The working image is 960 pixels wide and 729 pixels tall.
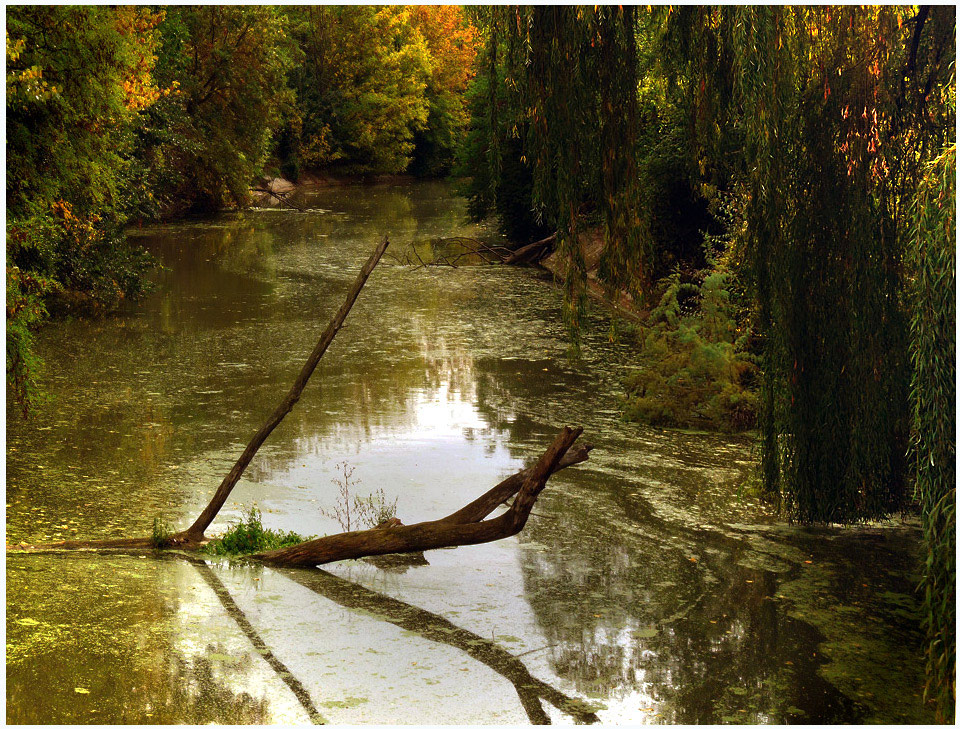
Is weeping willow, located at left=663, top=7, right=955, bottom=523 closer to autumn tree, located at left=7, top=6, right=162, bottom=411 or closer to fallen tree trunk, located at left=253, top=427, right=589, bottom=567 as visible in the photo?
fallen tree trunk, located at left=253, top=427, right=589, bottom=567

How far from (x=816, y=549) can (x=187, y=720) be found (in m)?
5.79

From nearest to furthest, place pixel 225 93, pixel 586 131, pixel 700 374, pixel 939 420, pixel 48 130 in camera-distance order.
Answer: pixel 939 420 → pixel 586 131 → pixel 48 130 → pixel 700 374 → pixel 225 93

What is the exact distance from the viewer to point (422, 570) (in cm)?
880

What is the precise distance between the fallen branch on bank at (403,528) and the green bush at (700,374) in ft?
19.7

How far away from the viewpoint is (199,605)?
7340 mm

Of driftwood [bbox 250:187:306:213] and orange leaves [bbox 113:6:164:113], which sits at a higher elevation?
orange leaves [bbox 113:6:164:113]

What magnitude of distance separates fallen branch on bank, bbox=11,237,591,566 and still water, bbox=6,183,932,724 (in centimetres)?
25

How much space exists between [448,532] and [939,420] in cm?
368

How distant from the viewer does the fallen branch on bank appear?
7156 millimetres

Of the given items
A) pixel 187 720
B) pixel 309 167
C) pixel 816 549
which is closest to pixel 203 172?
pixel 309 167

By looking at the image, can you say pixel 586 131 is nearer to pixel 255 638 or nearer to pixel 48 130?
pixel 255 638

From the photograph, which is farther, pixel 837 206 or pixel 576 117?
pixel 837 206

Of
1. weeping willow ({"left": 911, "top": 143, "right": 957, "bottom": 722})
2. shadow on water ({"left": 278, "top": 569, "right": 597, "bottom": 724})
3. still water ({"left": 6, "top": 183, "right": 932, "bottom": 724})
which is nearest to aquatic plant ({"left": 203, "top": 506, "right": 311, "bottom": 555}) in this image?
still water ({"left": 6, "top": 183, "right": 932, "bottom": 724})

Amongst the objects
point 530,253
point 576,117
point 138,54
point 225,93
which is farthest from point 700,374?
point 225,93
